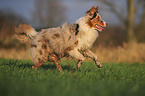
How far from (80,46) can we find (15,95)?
271 cm

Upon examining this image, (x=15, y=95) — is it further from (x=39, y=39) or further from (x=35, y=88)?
(x=39, y=39)

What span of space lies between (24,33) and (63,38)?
126cm

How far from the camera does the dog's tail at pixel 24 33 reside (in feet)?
15.7

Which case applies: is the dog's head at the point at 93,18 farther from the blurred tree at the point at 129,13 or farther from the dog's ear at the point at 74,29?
the blurred tree at the point at 129,13

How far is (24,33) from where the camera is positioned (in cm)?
480

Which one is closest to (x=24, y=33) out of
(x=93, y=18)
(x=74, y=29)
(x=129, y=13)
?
(x=74, y=29)

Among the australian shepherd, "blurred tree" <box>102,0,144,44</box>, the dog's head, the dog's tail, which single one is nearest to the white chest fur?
the australian shepherd

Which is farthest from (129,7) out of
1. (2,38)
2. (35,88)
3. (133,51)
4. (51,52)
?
(35,88)

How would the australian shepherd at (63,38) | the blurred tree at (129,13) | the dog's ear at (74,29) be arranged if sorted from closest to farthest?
1. the australian shepherd at (63,38)
2. the dog's ear at (74,29)
3. the blurred tree at (129,13)

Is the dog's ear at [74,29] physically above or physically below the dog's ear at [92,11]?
below

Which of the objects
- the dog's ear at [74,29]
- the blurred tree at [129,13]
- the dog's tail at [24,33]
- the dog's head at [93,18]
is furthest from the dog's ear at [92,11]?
the blurred tree at [129,13]

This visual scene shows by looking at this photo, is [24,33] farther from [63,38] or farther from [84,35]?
[84,35]

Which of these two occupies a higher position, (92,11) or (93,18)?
(92,11)

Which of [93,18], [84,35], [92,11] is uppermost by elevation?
[92,11]
